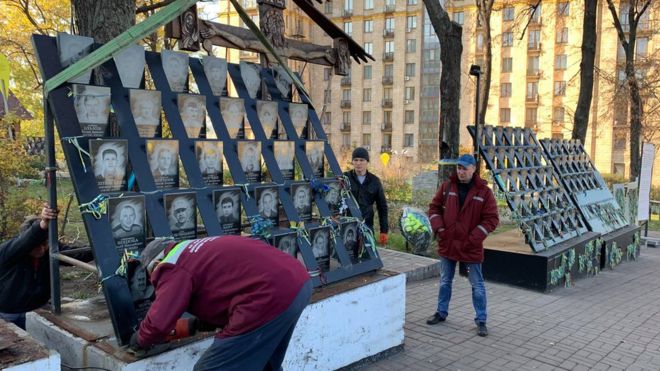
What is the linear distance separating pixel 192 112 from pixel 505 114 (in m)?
50.8

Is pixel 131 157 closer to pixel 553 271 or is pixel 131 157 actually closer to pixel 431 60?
pixel 553 271

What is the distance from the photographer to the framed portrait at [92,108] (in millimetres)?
3459

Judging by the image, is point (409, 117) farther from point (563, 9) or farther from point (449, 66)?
point (449, 66)

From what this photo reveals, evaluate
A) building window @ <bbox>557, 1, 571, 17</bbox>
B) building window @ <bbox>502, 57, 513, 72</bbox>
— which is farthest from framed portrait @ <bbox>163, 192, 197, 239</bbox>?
building window @ <bbox>502, 57, 513, 72</bbox>

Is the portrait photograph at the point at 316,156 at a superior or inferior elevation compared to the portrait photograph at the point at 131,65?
inferior

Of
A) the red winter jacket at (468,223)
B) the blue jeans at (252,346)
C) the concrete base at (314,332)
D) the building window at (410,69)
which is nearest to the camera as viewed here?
the blue jeans at (252,346)

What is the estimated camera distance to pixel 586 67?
13.7 m

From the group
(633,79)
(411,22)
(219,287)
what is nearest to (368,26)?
(411,22)

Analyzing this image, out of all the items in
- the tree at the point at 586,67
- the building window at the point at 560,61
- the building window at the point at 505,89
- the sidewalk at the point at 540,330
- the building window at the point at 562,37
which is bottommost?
the sidewalk at the point at 540,330

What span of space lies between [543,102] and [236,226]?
164 feet

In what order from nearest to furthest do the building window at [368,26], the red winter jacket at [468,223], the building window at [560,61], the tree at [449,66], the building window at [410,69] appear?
the red winter jacket at [468,223], the tree at [449,66], the building window at [560,61], the building window at [410,69], the building window at [368,26]

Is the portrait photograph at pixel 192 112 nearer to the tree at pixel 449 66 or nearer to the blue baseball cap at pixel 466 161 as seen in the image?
the blue baseball cap at pixel 466 161

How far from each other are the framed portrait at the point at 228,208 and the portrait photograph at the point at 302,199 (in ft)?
2.11

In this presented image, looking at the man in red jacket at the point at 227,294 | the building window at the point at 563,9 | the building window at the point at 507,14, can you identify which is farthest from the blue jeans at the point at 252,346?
the building window at the point at 507,14
